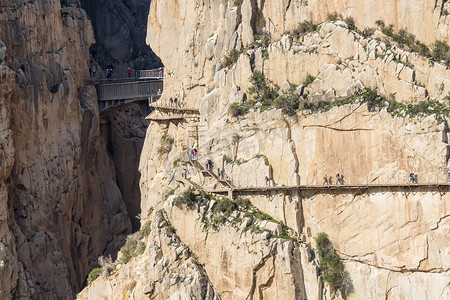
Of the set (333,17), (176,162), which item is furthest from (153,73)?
(333,17)

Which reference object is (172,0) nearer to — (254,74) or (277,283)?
(254,74)

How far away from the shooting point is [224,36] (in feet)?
245

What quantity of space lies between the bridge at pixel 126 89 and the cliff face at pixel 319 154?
13.6m

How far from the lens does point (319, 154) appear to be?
69250 millimetres

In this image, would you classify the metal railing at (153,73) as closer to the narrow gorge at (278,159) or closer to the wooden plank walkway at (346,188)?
the narrow gorge at (278,159)

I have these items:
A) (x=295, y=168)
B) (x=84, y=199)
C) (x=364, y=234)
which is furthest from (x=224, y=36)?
(x=84, y=199)

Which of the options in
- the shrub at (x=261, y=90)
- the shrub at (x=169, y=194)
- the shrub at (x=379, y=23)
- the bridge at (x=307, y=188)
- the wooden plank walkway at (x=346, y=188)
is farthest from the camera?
the shrub at (x=169, y=194)

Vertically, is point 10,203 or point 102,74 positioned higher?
point 102,74

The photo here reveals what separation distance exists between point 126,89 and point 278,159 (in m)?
23.4

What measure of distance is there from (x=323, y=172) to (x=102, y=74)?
31.2 metres

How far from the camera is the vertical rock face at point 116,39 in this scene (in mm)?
103125

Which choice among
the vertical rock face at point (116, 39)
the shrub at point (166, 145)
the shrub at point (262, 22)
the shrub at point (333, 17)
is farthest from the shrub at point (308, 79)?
the vertical rock face at point (116, 39)

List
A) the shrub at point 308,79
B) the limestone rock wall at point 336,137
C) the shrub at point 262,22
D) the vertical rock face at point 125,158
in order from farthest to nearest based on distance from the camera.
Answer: the vertical rock face at point 125,158, the shrub at point 262,22, the shrub at point 308,79, the limestone rock wall at point 336,137

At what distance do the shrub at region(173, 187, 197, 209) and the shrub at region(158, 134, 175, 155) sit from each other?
6.50 meters
